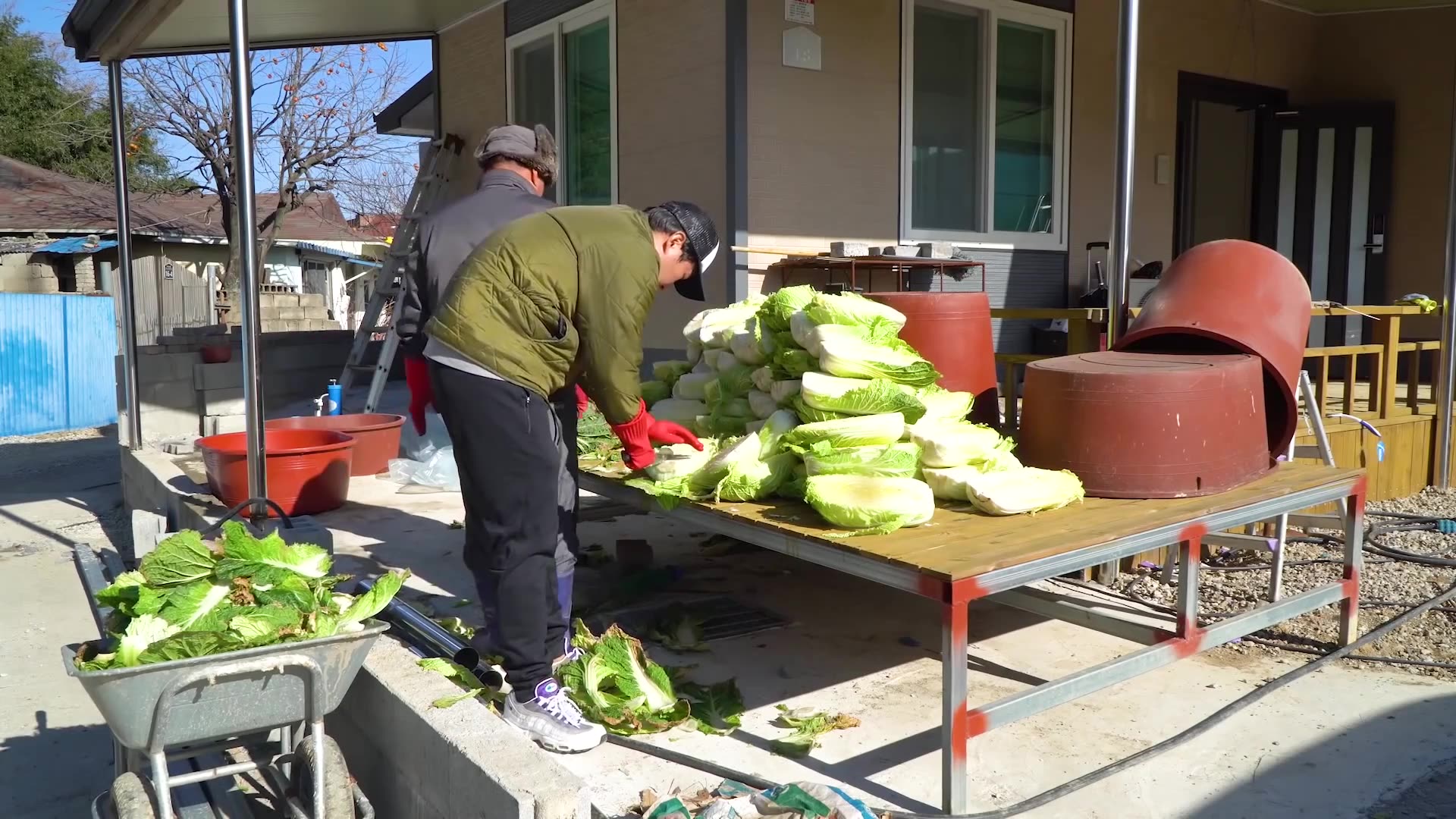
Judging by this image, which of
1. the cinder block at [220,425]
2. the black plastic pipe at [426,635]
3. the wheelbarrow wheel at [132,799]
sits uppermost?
the black plastic pipe at [426,635]

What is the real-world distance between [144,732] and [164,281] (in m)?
12.1

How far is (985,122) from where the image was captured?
8.05 meters

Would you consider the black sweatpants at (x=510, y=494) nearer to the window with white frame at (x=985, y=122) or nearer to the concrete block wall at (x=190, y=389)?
the window with white frame at (x=985, y=122)

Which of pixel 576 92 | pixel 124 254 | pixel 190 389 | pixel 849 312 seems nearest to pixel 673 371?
pixel 849 312

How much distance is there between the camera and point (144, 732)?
8.31 ft

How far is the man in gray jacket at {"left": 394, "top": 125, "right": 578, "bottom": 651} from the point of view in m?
3.95

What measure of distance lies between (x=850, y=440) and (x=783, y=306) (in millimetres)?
860

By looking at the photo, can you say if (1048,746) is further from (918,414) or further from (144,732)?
(144,732)

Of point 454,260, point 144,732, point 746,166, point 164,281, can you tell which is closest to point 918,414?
point 454,260

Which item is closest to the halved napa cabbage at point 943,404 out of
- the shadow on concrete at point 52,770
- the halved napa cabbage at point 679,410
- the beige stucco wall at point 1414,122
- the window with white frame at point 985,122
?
the halved napa cabbage at point 679,410

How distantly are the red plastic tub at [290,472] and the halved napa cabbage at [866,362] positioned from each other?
3611 millimetres

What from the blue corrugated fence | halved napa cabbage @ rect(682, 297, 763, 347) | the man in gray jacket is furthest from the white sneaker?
the blue corrugated fence

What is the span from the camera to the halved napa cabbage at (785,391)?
4117mm

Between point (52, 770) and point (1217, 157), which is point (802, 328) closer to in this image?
point (52, 770)
